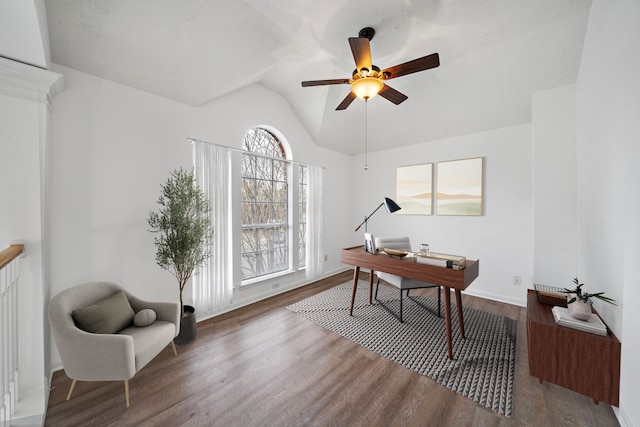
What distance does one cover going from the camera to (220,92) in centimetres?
269

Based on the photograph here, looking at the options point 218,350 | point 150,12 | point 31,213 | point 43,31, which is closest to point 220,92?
point 150,12

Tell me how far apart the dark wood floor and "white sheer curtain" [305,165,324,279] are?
1928 mm

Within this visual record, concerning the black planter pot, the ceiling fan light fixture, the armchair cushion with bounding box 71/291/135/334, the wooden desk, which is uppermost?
the ceiling fan light fixture

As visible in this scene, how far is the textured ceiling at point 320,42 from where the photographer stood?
188 cm

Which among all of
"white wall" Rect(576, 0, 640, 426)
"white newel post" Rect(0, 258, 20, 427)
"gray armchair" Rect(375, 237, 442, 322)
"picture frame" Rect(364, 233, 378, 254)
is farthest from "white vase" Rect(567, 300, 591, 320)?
"white newel post" Rect(0, 258, 20, 427)

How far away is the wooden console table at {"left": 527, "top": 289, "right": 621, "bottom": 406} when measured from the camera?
1.51 m

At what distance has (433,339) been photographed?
7.86 feet

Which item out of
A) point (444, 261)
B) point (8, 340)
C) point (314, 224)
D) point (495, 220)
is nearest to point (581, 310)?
point (444, 261)

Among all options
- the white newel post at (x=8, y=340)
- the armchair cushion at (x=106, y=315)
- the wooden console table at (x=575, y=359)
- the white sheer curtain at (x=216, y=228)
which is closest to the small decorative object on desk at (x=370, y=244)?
the wooden console table at (x=575, y=359)

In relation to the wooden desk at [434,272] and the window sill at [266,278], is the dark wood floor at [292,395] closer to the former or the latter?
the wooden desk at [434,272]

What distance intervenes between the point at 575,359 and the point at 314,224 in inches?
131

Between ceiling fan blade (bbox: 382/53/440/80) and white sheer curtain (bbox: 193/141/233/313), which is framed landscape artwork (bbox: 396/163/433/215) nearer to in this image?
ceiling fan blade (bbox: 382/53/440/80)

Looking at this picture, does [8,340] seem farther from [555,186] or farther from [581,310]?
[555,186]

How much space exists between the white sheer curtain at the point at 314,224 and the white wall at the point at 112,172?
1707mm
